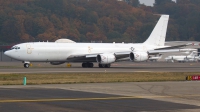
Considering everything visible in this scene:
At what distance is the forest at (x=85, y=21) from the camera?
12975 cm

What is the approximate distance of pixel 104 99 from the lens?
81.4 feet

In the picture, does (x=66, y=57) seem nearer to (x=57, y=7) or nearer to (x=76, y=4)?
(x=57, y=7)

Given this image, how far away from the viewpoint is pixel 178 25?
142625 mm

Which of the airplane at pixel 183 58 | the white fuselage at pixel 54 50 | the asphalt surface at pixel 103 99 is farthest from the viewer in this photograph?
the airplane at pixel 183 58

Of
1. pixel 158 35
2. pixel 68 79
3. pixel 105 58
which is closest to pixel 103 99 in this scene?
pixel 68 79

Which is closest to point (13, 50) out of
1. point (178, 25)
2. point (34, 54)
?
point (34, 54)

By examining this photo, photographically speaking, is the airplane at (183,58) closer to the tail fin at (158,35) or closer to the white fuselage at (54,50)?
the tail fin at (158,35)

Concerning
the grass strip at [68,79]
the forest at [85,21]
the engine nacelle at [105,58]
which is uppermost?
the forest at [85,21]

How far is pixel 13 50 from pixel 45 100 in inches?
1560

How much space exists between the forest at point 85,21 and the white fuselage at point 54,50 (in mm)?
54469

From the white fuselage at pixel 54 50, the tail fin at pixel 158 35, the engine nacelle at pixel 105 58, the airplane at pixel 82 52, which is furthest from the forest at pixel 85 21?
the engine nacelle at pixel 105 58

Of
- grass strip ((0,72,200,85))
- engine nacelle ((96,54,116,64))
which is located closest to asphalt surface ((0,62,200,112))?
grass strip ((0,72,200,85))

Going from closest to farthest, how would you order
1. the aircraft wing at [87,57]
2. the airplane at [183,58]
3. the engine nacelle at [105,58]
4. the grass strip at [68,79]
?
1. the grass strip at [68,79]
2. the engine nacelle at [105,58]
3. the aircraft wing at [87,57]
4. the airplane at [183,58]

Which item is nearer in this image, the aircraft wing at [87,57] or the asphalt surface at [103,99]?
the asphalt surface at [103,99]
